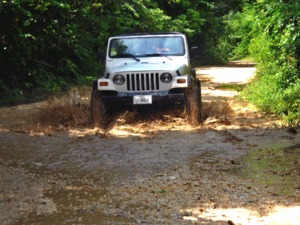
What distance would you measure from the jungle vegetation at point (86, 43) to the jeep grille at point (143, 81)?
7.98 feet

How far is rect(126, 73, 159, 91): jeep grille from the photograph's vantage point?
10.2 m

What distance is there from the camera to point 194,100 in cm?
1007

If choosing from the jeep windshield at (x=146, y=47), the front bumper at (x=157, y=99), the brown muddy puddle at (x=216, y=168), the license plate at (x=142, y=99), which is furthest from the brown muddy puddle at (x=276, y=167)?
the jeep windshield at (x=146, y=47)

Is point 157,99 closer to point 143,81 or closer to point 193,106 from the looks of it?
point 143,81

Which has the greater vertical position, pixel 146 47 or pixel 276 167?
pixel 146 47

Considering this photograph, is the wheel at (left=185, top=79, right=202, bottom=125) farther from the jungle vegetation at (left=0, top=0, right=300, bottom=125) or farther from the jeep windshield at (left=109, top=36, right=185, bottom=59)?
the jungle vegetation at (left=0, top=0, right=300, bottom=125)

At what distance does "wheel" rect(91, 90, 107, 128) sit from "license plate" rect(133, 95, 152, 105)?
0.63 meters

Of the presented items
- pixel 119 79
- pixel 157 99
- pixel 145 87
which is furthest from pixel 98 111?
pixel 157 99

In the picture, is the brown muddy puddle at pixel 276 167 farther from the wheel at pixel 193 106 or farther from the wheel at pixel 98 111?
the wheel at pixel 98 111

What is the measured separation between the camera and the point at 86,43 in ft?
65.0

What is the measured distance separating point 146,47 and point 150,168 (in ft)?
15.1

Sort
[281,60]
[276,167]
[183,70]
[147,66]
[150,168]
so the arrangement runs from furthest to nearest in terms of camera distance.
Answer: [281,60], [183,70], [147,66], [150,168], [276,167]

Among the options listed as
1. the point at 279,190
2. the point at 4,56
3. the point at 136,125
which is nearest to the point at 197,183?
the point at 279,190

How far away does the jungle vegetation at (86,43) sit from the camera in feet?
35.1
